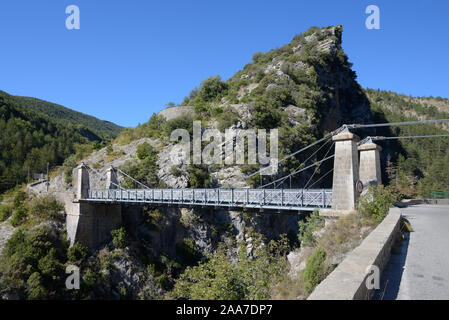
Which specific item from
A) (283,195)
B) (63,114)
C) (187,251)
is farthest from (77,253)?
(63,114)

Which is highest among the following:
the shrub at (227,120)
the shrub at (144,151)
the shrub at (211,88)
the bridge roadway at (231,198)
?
the shrub at (211,88)

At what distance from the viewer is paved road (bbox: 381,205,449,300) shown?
3.22m

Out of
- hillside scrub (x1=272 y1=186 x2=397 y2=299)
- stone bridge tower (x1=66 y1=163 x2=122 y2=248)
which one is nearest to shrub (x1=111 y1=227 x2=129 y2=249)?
stone bridge tower (x1=66 y1=163 x2=122 y2=248)

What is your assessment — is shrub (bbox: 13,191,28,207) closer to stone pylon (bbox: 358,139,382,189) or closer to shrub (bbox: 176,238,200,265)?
shrub (bbox: 176,238,200,265)

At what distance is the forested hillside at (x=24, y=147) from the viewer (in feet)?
115

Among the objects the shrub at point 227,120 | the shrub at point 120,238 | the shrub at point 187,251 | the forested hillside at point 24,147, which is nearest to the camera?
the shrub at point 120,238

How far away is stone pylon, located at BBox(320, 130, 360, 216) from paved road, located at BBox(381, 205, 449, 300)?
5.94 feet

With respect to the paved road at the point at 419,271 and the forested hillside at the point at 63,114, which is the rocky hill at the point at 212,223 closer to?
the paved road at the point at 419,271

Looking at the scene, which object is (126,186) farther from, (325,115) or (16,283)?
(325,115)

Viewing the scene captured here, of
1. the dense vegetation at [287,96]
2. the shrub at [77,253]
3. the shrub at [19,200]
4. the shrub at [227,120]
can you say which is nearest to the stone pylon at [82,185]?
the shrub at [77,253]

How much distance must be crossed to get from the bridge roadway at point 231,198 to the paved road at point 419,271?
3.19 m
